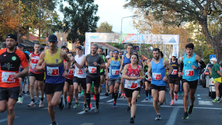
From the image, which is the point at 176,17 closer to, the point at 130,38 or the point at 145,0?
the point at 145,0

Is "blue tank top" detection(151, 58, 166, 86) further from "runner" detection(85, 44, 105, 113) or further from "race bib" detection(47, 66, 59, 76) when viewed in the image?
"race bib" detection(47, 66, 59, 76)

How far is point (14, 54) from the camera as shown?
20.8 ft

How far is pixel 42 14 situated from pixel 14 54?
24983 millimetres

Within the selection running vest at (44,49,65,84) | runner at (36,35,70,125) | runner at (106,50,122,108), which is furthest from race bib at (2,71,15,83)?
runner at (106,50,122,108)

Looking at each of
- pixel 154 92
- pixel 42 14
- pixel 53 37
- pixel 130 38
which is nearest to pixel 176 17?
pixel 130 38

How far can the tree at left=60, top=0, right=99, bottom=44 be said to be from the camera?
45.8m

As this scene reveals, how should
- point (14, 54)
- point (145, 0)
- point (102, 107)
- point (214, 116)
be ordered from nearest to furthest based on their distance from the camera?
point (14, 54), point (214, 116), point (102, 107), point (145, 0)

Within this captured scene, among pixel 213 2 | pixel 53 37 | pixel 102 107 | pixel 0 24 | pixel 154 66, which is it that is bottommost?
pixel 102 107

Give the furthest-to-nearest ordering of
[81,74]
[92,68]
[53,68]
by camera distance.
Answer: [81,74], [92,68], [53,68]

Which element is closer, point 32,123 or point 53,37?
point 53,37

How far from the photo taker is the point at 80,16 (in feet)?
152

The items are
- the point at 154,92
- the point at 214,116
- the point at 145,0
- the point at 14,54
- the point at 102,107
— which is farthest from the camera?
the point at 145,0

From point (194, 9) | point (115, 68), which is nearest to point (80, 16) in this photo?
point (194, 9)

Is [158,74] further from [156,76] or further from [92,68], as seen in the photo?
[92,68]
